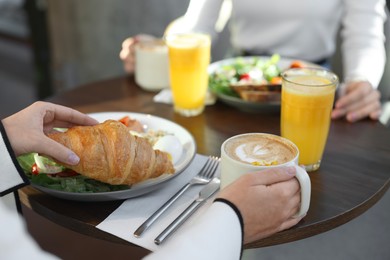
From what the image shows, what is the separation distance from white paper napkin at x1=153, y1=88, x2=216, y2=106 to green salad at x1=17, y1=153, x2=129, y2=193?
21.5 inches

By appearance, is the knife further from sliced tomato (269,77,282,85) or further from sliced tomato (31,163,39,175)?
sliced tomato (269,77,282,85)

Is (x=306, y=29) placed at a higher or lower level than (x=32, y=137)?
lower

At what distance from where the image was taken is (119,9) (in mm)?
3404

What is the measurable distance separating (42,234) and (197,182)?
Result: 52 centimetres

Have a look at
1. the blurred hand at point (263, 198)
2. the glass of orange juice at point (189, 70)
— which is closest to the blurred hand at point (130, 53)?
the glass of orange juice at point (189, 70)

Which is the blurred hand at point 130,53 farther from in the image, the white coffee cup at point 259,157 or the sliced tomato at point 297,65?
the white coffee cup at point 259,157

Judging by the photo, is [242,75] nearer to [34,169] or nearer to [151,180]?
[151,180]

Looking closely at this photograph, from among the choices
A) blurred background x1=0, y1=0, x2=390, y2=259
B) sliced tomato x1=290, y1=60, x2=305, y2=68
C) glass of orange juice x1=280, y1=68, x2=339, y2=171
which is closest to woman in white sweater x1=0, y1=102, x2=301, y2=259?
glass of orange juice x1=280, y1=68, x2=339, y2=171

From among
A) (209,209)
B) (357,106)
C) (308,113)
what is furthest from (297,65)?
(209,209)

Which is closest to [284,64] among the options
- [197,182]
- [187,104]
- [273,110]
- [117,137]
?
[273,110]

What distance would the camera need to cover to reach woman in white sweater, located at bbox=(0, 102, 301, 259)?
768 millimetres

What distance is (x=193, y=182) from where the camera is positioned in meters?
1.05

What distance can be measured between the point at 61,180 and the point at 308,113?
1.82 feet

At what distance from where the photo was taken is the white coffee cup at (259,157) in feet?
2.93
